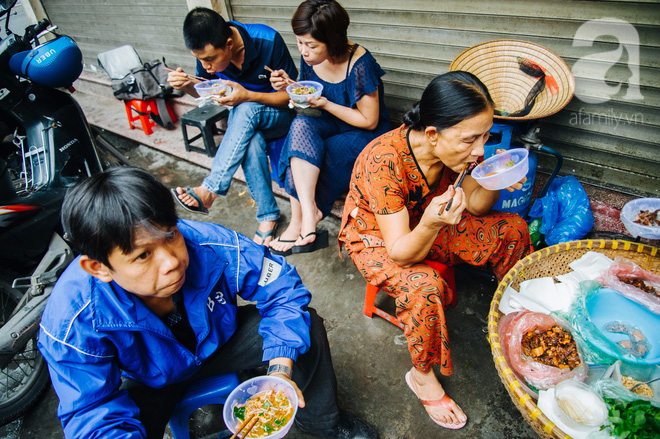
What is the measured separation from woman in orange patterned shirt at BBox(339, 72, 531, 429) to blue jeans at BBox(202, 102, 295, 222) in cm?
115

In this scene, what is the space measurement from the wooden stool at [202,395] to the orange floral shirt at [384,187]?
981 millimetres

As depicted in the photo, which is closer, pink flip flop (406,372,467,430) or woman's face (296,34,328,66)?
pink flip flop (406,372,467,430)

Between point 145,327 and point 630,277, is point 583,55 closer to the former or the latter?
point 630,277

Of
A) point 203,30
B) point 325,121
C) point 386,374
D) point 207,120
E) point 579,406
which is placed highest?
point 203,30

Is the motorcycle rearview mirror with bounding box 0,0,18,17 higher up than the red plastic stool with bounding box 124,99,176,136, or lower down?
higher up

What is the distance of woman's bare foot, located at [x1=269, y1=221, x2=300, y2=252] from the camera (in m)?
3.12

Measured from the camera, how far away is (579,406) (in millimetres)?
1396

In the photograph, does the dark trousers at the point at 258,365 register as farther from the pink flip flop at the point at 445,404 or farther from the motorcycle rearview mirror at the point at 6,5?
the motorcycle rearview mirror at the point at 6,5

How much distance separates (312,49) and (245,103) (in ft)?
2.32

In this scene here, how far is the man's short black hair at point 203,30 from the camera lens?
2.60 m

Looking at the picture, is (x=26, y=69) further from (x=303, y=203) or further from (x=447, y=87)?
(x=447, y=87)

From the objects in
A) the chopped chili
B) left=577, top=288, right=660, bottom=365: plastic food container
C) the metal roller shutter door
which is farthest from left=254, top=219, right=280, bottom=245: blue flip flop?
left=577, top=288, right=660, bottom=365: plastic food container

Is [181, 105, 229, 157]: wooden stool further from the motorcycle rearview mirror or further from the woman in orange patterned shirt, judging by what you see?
the woman in orange patterned shirt

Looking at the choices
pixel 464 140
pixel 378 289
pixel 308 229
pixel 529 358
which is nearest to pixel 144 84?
pixel 308 229
